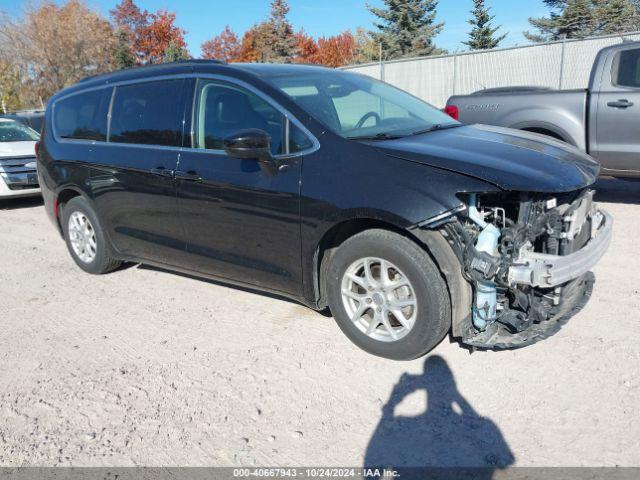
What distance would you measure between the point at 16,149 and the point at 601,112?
9.40 metres

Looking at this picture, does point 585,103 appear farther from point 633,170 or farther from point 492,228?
point 492,228

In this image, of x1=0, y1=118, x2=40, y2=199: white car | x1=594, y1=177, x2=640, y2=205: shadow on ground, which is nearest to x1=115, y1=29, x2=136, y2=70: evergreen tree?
x1=0, y1=118, x2=40, y2=199: white car

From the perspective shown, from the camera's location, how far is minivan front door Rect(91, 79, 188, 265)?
4.42 m

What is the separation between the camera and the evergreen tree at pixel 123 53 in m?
46.1

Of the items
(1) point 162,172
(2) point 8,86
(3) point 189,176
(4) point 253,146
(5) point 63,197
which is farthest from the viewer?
(2) point 8,86

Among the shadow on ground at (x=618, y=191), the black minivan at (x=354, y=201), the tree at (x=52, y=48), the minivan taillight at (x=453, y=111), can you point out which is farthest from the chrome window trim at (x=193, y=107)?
the tree at (x=52, y=48)

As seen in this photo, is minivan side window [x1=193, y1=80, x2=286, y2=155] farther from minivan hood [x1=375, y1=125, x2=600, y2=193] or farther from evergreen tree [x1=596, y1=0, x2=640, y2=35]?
evergreen tree [x1=596, y1=0, x2=640, y2=35]

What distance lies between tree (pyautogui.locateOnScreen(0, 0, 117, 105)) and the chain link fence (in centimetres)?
3199

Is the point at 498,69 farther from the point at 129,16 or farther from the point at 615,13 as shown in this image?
the point at 129,16

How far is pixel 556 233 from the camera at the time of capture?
3311mm

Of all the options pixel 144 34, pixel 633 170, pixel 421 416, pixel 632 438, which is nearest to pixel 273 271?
pixel 421 416

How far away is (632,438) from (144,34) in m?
59.0

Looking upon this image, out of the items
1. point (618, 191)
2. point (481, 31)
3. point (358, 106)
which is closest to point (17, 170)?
point (358, 106)

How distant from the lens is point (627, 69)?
6.86 metres
